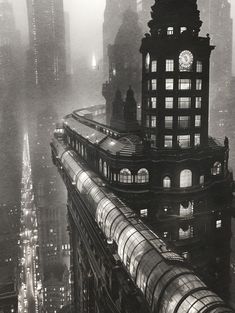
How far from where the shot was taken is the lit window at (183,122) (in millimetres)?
56750

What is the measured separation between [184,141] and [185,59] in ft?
43.1

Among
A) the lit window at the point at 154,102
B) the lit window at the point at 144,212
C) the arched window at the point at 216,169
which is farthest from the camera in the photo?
the lit window at the point at 154,102

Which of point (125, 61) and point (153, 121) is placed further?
point (125, 61)

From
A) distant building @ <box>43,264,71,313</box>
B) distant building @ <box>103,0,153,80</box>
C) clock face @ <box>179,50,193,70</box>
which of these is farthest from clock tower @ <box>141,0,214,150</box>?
distant building @ <box>103,0,153,80</box>

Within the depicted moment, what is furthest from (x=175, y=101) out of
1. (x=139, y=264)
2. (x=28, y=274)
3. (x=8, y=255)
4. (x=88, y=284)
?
(x=28, y=274)

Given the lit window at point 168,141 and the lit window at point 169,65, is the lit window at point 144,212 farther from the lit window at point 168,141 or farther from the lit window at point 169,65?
the lit window at point 169,65

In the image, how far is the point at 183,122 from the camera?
187 feet

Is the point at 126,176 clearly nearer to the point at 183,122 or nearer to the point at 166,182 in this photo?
the point at 166,182

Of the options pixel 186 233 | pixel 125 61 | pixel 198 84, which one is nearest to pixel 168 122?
pixel 198 84

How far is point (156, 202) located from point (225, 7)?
13196 centimetres

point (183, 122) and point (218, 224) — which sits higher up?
point (183, 122)

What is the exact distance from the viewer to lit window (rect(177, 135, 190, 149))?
57.1 m

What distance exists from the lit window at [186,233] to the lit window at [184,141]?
1317cm

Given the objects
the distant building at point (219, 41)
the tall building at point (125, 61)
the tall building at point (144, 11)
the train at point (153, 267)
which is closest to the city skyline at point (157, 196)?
the train at point (153, 267)
